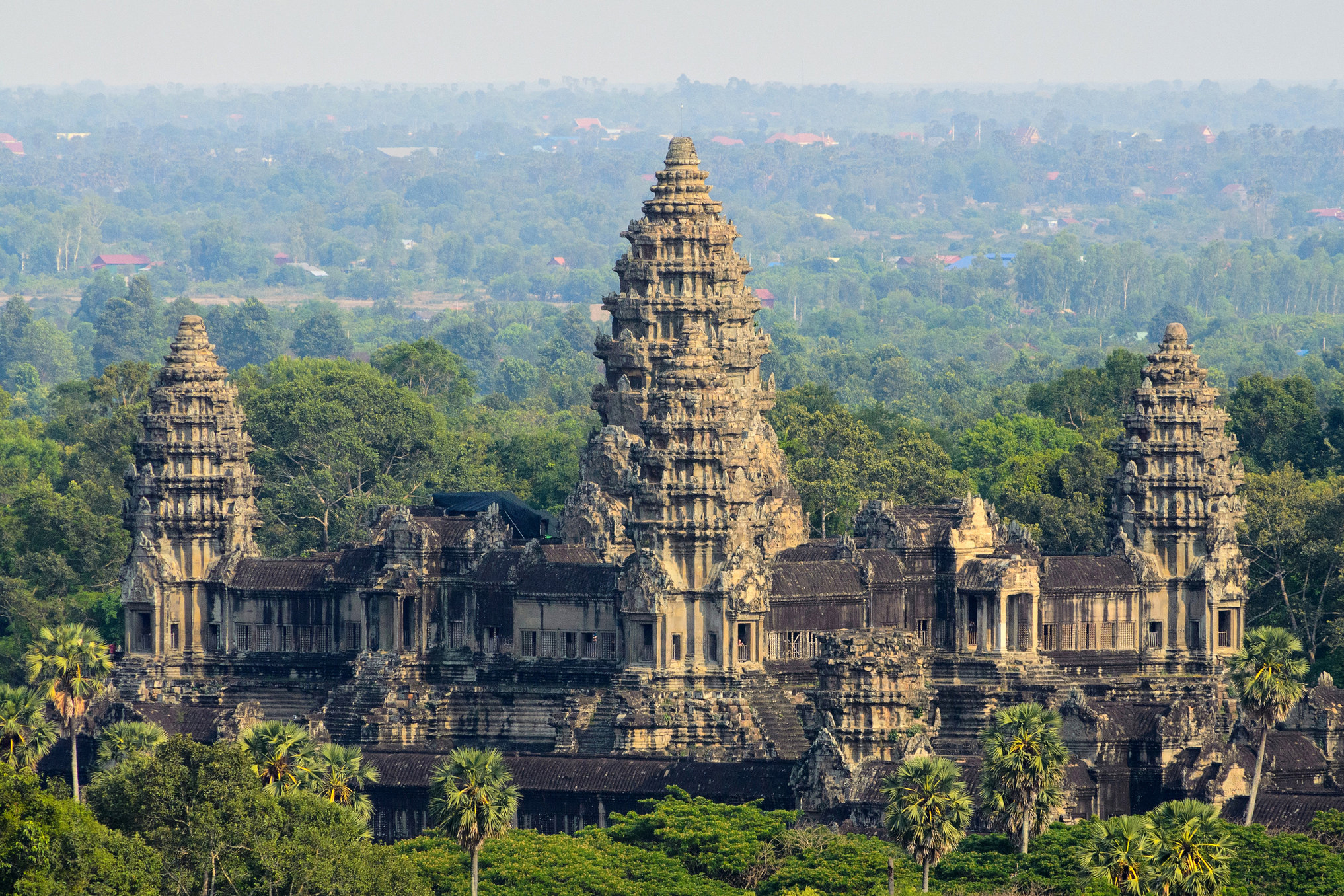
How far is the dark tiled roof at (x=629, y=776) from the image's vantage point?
10338cm

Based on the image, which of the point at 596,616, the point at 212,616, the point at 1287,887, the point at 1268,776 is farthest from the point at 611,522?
the point at 1287,887

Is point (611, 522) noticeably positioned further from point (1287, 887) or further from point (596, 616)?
point (1287, 887)

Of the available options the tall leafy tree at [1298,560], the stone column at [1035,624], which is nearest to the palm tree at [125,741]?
the stone column at [1035,624]

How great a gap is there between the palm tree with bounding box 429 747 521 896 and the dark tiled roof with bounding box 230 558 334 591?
2828 centimetres

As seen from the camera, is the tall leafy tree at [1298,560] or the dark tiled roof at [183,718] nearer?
the dark tiled roof at [183,718]

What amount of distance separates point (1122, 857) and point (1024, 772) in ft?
23.3

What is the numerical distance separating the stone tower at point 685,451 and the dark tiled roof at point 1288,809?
17233 mm

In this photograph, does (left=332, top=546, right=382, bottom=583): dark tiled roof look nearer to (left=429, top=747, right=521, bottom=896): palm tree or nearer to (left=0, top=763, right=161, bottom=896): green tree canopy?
(left=429, top=747, right=521, bottom=896): palm tree

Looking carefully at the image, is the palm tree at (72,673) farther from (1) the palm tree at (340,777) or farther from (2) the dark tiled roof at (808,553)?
(2) the dark tiled roof at (808,553)

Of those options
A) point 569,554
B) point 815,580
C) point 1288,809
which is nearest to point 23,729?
point 569,554

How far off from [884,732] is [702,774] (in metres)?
5.26

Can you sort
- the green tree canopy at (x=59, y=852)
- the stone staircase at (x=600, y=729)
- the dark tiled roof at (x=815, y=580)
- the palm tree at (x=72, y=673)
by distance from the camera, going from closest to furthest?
the green tree canopy at (x=59, y=852) → the palm tree at (x=72, y=673) → the stone staircase at (x=600, y=729) → the dark tiled roof at (x=815, y=580)

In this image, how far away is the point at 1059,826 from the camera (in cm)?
9494

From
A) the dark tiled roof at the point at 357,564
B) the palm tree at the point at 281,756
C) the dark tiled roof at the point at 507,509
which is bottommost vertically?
the palm tree at the point at 281,756
